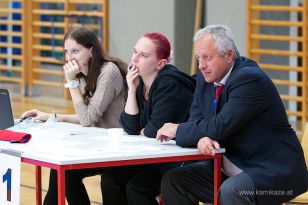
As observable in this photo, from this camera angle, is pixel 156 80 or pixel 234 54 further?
pixel 156 80

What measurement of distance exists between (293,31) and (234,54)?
17.4 feet

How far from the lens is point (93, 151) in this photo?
3.76 meters

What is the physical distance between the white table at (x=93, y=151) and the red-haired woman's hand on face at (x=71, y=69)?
0.56 m

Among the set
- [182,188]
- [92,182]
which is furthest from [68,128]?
[92,182]

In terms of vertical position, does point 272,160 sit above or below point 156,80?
below

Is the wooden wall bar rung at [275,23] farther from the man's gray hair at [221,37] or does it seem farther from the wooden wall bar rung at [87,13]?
the man's gray hair at [221,37]

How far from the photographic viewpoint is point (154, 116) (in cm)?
430

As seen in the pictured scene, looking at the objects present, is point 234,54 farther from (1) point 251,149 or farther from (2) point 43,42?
(2) point 43,42

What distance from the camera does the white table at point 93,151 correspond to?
11.7ft

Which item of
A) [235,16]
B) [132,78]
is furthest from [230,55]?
[235,16]

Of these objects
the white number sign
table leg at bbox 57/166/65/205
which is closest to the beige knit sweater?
the white number sign

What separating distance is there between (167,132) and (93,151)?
431 millimetres

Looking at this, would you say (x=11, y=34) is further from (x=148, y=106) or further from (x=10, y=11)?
(x=148, y=106)

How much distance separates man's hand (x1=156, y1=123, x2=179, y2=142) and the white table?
0.10 ft
